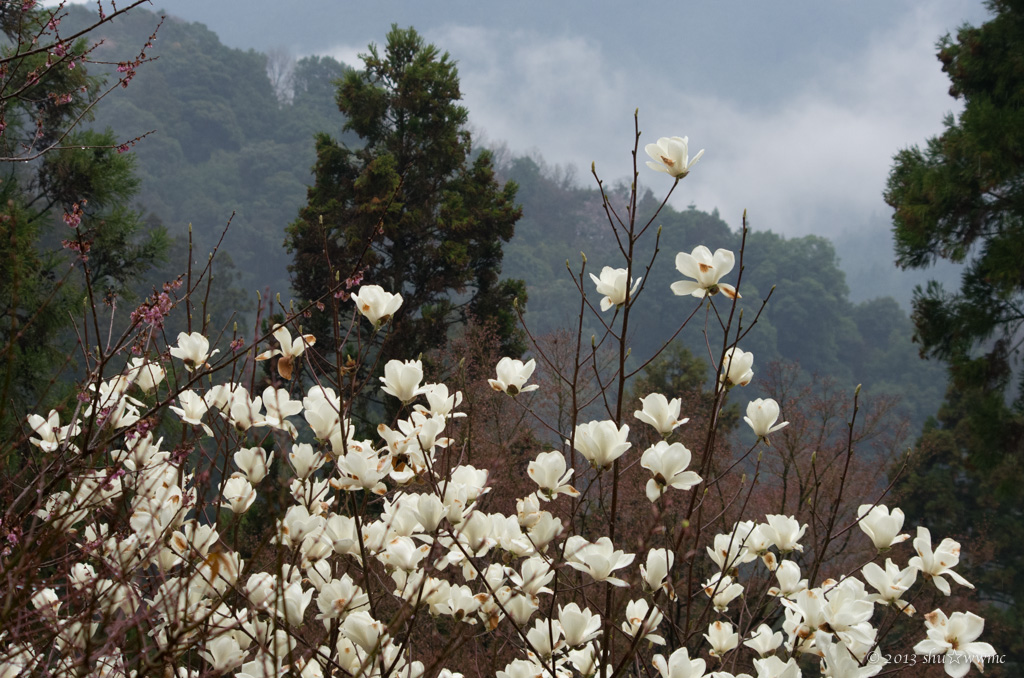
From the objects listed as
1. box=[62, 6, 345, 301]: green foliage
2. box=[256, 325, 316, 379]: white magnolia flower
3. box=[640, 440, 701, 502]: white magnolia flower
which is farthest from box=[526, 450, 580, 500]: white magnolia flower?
box=[62, 6, 345, 301]: green foliage

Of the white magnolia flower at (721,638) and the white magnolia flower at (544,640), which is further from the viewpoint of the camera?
the white magnolia flower at (721,638)

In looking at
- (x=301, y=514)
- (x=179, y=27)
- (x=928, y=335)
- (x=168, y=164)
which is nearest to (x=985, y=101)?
(x=928, y=335)

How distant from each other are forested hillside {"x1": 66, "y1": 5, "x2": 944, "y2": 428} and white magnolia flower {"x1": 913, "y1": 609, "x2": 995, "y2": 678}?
85.8 ft

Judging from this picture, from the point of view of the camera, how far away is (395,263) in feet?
29.7

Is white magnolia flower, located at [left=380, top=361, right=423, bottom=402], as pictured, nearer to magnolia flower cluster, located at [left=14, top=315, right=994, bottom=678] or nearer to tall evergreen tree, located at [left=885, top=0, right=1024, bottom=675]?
magnolia flower cluster, located at [left=14, top=315, right=994, bottom=678]

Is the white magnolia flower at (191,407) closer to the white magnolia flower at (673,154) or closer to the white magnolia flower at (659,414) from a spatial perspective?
the white magnolia flower at (659,414)

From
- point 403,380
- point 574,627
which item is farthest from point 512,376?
point 574,627

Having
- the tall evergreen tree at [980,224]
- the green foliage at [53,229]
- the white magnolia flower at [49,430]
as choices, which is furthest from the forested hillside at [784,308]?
the white magnolia flower at [49,430]

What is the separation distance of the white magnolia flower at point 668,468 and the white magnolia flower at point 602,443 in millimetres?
46

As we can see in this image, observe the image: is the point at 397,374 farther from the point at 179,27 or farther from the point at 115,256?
the point at 179,27

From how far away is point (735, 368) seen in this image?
1.27m

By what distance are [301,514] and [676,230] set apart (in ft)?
116

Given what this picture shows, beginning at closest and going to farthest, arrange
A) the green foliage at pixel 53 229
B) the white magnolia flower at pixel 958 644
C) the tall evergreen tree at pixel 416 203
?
the white magnolia flower at pixel 958 644, the green foliage at pixel 53 229, the tall evergreen tree at pixel 416 203

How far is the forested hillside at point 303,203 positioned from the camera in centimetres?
3145
